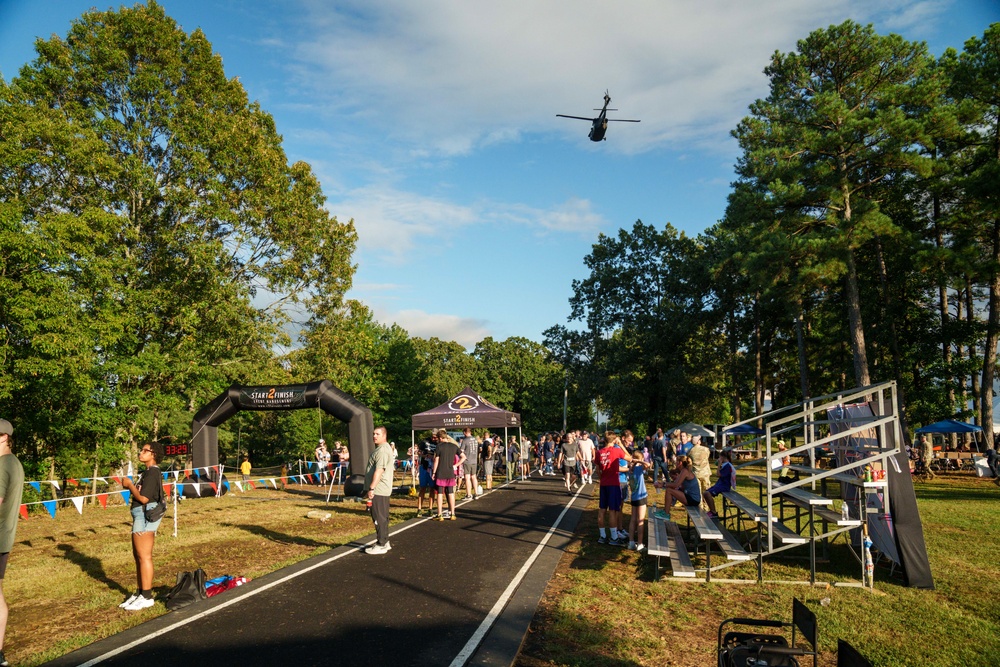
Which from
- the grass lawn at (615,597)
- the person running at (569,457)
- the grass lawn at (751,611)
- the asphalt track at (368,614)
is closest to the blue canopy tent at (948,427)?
the grass lawn at (615,597)

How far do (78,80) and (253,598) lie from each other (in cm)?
2241

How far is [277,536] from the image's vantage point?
36.7 ft

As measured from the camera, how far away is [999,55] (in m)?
20.4

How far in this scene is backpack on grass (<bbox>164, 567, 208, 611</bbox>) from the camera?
6516 mm

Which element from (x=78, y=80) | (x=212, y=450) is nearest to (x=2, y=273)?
(x=212, y=450)

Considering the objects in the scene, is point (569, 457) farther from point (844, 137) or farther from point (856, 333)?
point (844, 137)

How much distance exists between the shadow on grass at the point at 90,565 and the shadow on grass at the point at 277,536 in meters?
2.69

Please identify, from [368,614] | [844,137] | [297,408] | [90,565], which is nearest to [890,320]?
A: [844,137]

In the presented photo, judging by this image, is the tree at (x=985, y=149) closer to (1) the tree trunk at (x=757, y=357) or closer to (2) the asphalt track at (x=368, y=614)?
(1) the tree trunk at (x=757, y=357)

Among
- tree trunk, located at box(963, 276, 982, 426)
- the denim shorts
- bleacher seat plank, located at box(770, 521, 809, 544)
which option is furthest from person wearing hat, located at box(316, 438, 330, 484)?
tree trunk, located at box(963, 276, 982, 426)

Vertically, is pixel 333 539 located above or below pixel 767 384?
below

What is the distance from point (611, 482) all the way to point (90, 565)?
8285 mm

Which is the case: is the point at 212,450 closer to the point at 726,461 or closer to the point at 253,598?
the point at 253,598

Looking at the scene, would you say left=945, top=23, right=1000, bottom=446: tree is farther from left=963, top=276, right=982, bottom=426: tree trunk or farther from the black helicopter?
the black helicopter
